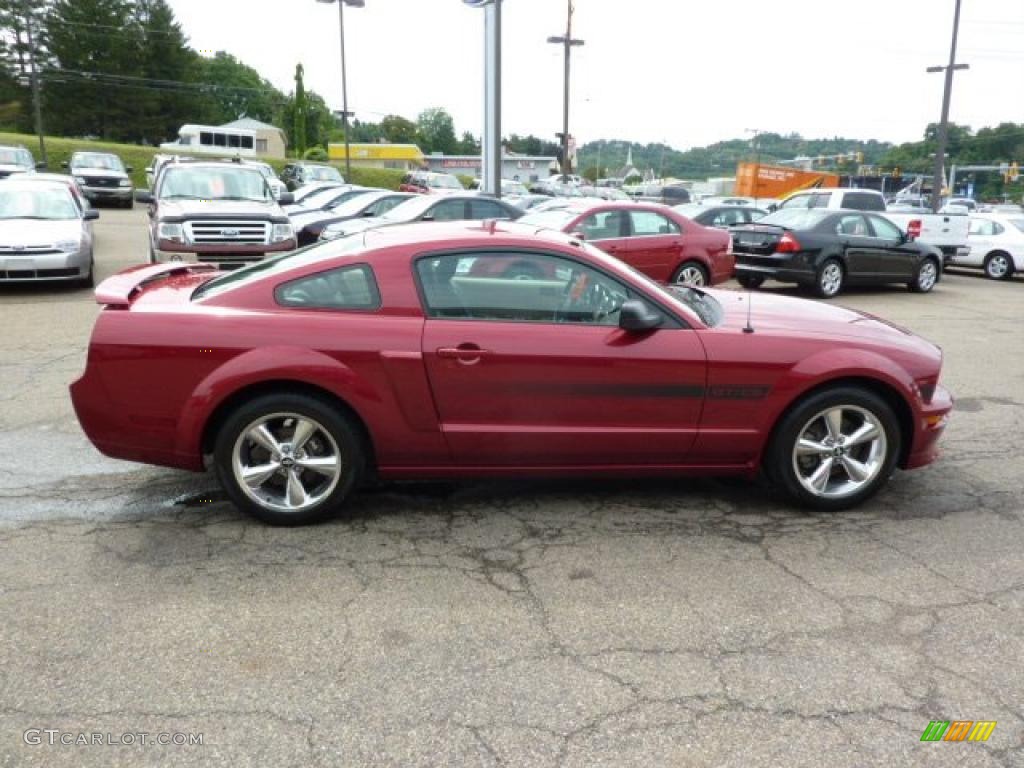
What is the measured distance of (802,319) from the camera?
4637mm

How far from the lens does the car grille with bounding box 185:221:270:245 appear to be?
10977 mm

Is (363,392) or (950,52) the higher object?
(950,52)

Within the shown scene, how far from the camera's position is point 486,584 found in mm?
3660

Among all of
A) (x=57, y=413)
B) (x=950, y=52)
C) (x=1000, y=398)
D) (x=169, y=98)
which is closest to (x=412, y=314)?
(x=57, y=413)

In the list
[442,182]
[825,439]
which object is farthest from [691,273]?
[442,182]

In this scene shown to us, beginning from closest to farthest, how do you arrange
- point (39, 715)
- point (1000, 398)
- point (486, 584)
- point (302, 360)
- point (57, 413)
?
point (39, 715), point (486, 584), point (302, 360), point (57, 413), point (1000, 398)

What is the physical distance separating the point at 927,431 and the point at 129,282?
4.43m

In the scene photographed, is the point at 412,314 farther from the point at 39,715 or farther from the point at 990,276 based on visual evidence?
the point at 990,276

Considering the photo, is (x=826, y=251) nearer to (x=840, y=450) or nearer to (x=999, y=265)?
(x=999, y=265)

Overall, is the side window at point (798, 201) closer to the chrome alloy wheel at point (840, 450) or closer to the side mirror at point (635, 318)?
the chrome alloy wheel at point (840, 450)

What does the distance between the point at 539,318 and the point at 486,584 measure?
1354 mm

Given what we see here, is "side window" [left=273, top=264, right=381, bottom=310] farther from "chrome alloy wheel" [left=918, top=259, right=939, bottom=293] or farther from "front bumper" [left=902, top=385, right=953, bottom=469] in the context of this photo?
"chrome alloy wheel" [left=918, top=259, right=939, bottom=293]

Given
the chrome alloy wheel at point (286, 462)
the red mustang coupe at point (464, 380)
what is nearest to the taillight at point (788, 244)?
the red mustang coupe at point (464, 380)

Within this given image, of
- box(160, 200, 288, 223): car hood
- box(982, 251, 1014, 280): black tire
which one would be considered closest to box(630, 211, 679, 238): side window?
box(160, 200, 288, 223): car hood
